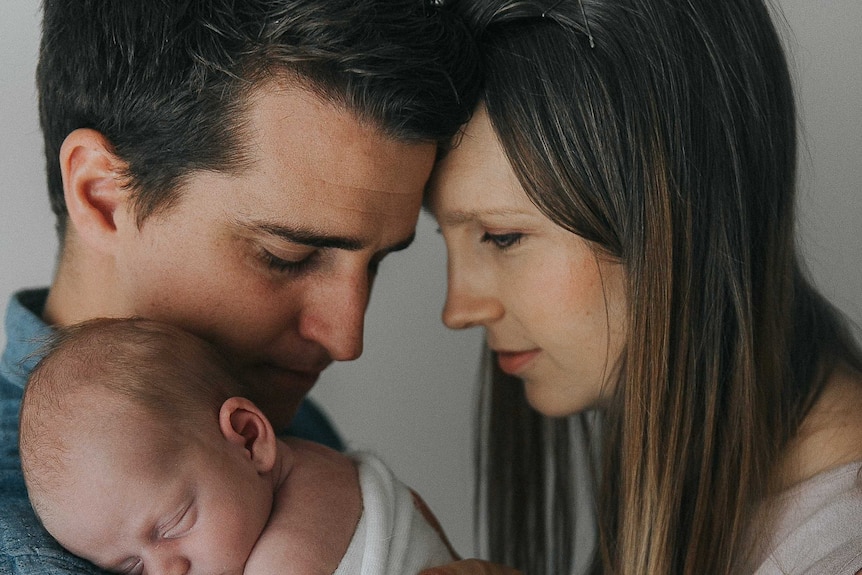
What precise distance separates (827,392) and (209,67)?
40.7 inches

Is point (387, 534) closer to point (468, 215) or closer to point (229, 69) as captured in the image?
point (468, 215)

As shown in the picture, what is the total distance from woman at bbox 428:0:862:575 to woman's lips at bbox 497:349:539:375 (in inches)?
3.2

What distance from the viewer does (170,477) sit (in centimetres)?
117

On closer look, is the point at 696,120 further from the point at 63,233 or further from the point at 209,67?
the point at 63,233

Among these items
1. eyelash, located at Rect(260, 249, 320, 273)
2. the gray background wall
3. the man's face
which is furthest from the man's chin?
the gray background wall

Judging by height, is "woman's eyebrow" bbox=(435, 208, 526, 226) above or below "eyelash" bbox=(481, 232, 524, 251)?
above

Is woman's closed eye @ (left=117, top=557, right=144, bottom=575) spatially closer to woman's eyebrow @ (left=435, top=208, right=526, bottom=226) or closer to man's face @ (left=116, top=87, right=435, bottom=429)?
man's face @ (left=116, top=87, right=435, bottom=429)

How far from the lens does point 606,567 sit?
151cm

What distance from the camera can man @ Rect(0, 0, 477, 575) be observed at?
1.34m

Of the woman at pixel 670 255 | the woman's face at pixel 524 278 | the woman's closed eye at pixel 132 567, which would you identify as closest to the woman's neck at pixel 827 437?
the woman at pixel 670 255

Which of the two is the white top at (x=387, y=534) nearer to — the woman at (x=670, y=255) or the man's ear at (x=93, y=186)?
the woman at (x=670, y=255)

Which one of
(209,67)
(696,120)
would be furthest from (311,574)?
(696,120)

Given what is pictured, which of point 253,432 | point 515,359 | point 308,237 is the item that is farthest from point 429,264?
point 253,432

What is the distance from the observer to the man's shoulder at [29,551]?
115 centimetres
